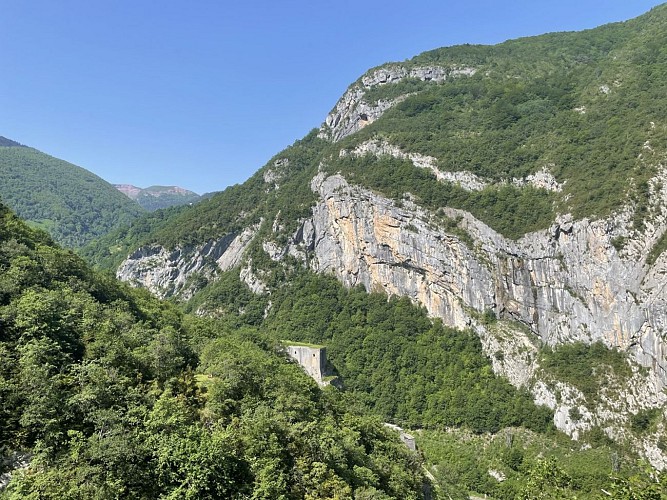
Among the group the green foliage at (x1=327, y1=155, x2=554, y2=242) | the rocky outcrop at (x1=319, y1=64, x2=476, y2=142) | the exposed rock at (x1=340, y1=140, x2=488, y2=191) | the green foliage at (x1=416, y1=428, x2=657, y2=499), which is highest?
the rocky outcrop at (x1=319, y1=64, x2=476, y2=142)

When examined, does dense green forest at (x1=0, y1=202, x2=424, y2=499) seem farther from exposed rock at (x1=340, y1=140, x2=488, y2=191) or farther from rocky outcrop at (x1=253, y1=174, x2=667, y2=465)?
exposed rock at (x1=340, y1=140, x2=488, y2=191)

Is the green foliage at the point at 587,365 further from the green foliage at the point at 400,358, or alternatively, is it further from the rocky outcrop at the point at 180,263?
the rocky outcrop at the point at 180,263

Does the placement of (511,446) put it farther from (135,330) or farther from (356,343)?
(135,330)

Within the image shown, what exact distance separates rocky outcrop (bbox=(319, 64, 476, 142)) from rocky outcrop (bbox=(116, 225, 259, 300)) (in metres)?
44.5

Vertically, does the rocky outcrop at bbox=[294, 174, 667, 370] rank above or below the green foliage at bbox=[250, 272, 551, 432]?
above

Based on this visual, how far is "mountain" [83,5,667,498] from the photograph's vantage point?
5125 centimetres

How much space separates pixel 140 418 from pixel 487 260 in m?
62.4

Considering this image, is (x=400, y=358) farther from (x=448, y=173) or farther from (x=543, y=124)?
(x=543, y=124)

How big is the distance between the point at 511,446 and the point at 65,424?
2069 inches

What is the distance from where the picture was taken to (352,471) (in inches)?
733

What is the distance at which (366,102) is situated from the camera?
122 m

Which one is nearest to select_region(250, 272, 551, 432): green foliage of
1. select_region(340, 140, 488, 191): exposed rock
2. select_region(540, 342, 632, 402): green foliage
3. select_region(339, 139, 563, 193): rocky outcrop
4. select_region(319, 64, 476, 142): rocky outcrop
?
select_region(540, 342, 632, 402): green foliage

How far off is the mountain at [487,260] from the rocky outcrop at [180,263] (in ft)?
1.39

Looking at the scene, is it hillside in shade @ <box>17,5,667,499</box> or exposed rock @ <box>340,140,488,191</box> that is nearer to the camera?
hillside in shade @ <box>17,5,667,499</box>
